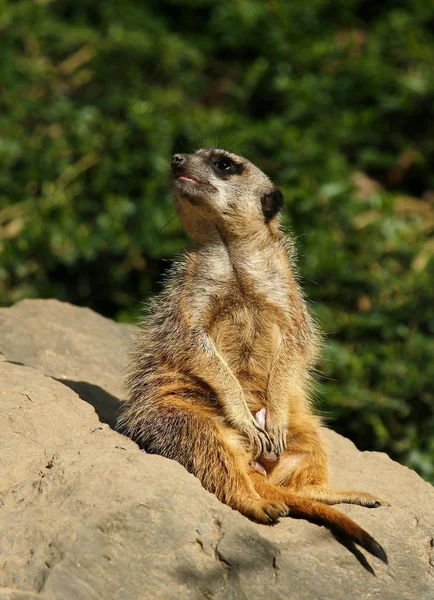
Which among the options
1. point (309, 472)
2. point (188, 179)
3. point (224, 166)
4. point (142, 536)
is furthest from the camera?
point (224, 166)

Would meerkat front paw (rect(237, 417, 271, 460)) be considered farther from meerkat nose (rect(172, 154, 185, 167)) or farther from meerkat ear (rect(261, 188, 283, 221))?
meerkat nose (rect(172, 154, 185, 167))

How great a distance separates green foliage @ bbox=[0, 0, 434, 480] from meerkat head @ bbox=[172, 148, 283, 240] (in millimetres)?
1320

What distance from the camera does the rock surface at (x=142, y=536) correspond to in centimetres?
281

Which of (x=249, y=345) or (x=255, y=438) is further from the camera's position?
(x=249, y=345)

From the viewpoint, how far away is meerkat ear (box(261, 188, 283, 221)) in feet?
13.5

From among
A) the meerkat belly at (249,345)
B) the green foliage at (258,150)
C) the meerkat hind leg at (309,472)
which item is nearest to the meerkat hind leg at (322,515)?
the meerkat hind leg at (309,472)

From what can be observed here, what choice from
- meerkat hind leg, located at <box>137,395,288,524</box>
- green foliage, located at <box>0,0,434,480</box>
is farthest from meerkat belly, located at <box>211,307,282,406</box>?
green foliage, located at <box>0,0,434,480</box>

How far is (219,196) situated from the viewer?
3.97 metres

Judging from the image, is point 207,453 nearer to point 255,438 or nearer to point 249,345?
point 255,438

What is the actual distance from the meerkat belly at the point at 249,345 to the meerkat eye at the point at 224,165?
661mm

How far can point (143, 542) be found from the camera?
9.51 feet

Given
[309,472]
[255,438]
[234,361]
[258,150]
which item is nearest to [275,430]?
[255,438]

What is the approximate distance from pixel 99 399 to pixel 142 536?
1.39 m

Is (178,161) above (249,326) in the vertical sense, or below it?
above
